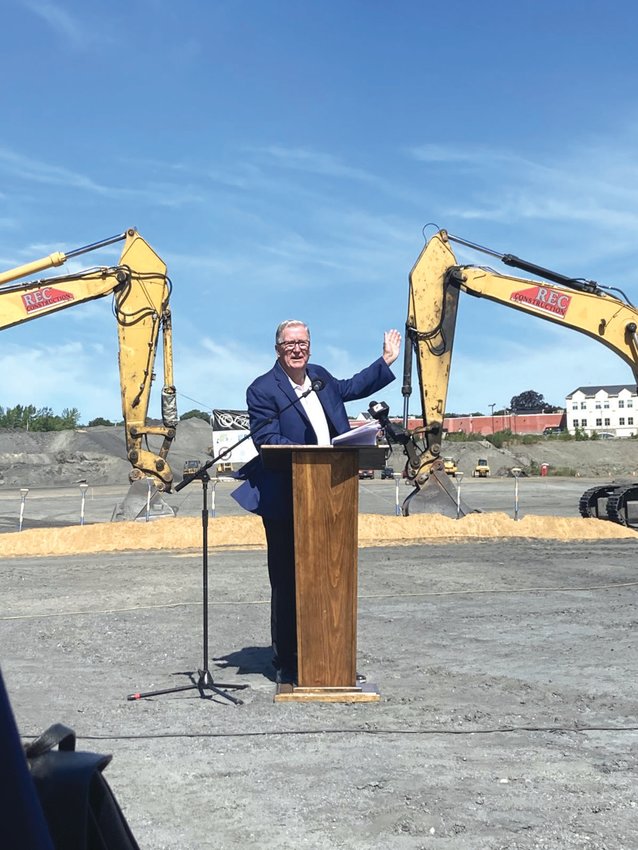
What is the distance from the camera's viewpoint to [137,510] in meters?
20.1

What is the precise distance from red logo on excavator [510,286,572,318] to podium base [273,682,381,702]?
616 inches

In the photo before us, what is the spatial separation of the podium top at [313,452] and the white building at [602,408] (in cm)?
11430

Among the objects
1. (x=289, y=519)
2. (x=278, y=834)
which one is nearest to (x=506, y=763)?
(x=278, y=834)

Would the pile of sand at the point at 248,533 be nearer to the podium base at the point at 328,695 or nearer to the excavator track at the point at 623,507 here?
the excavator track at the point at 623,507

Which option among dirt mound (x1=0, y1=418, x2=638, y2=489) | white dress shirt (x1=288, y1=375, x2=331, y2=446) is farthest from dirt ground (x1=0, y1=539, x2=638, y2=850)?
→ dirt mound (x1=0, y1=418, x2=638, y2=489)

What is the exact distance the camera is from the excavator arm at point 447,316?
19188mm

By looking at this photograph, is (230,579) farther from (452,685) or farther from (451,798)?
(451,798)

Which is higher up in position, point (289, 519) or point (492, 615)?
point (289, 519)

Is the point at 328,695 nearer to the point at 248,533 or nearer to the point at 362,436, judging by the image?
the point at 362,436

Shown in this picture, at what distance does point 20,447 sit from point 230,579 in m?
59.5

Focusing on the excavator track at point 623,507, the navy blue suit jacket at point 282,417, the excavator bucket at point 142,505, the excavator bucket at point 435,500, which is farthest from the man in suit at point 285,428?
the excavator track at point 623,507

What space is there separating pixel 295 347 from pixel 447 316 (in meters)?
14.5

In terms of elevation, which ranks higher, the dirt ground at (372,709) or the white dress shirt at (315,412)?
the white dress shirt at (315,412)

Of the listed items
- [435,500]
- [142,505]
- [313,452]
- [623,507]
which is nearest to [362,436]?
[313,452]
